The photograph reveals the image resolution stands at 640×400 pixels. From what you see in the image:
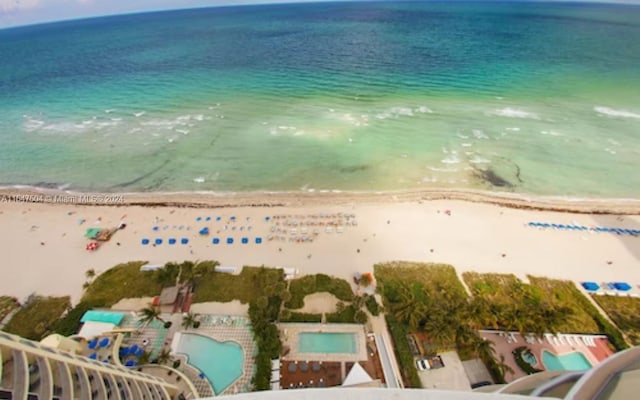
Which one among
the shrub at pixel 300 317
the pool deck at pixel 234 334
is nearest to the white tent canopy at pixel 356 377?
the shrub at pixel 300 317

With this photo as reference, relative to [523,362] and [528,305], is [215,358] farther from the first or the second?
[528,305]

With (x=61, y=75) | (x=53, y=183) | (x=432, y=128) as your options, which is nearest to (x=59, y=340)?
(x=53, y=183)

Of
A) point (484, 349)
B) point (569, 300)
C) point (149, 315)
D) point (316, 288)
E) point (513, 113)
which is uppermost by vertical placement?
point (513, 113)

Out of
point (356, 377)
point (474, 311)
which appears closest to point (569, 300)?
point (474, 311)

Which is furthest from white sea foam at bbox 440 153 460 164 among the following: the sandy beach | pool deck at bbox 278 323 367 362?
pool deck at bbox 278 323 367 362

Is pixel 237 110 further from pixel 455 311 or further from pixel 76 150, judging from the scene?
pixel 455 311

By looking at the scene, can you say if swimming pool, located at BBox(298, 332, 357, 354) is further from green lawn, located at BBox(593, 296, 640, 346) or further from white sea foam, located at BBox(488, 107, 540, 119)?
white sea foam, located at BBox(488, 107, 540, 119)
